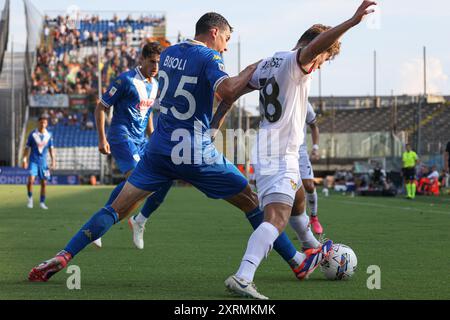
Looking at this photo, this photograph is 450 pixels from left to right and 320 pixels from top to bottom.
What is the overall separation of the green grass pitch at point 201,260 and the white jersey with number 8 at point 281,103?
1077 mm

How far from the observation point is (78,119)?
55094 millimetres

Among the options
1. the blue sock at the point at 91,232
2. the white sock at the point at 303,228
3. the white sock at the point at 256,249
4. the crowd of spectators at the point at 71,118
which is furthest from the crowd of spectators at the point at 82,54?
the white sock at the point at 256,249

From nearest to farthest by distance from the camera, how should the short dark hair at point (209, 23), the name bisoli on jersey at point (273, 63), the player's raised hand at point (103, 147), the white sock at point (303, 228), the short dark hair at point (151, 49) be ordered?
the name bisoli on jersey at point (273, 63)
the short dark hair at point (209, 23)
the white sock at point (303, 228)
the player's raised hand at point (103, 147)
the short dark hair at point (151, 49)

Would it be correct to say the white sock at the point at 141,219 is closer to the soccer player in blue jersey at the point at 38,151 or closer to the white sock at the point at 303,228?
the white sock at the point at 303,228

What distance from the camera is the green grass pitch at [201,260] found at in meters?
6.39

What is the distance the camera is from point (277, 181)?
6375 millimetres

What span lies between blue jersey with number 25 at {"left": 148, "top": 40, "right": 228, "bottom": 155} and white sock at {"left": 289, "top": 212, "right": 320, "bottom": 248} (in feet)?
4.29

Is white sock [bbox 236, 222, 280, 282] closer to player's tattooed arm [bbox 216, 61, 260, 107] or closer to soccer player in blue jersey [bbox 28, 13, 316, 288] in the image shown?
soccer player in blue jersey [bbox 28, 13, 316, 288]

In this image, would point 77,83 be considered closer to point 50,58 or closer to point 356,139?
point 50,58

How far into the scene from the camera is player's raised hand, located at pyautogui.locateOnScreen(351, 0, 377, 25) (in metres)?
5.70

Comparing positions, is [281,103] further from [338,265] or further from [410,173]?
[410,173]

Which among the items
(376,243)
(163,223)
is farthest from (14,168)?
(376,243)

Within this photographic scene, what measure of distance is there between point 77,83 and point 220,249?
47.7 m

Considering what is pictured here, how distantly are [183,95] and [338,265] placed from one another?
74.2 inches
